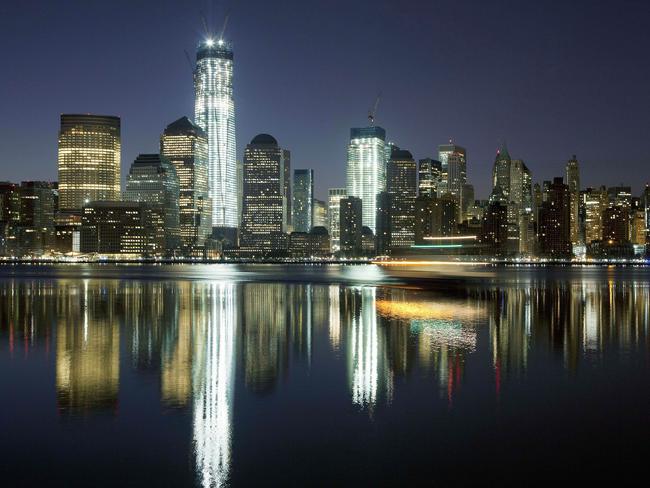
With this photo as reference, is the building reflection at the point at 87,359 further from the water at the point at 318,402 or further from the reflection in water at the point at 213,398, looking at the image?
the reflection in water at the point at 213,398

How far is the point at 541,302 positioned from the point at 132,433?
46151 millimetres

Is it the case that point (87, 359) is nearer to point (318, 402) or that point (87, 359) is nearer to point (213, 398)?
point (213, 398)

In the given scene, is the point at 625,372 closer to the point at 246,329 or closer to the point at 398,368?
the point at 398,368

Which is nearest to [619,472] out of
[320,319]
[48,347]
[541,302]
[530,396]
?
[530,396]

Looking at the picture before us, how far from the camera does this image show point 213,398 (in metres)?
19.4

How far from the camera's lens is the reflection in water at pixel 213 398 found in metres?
13.8

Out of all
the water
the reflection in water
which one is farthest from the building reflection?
the reflection in water

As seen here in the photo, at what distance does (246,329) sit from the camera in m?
34.9

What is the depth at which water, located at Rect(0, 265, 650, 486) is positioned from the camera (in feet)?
45.2

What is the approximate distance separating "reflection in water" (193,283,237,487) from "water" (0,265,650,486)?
71 millimetres

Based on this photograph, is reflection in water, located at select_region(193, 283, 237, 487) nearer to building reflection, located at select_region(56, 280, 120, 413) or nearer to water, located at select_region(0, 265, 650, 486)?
water, located at select_region(0, 265, 650, 486)

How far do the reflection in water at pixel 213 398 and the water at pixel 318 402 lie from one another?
71mm

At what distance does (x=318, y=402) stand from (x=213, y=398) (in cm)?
296

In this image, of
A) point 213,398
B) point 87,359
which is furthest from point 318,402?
point 87,359
